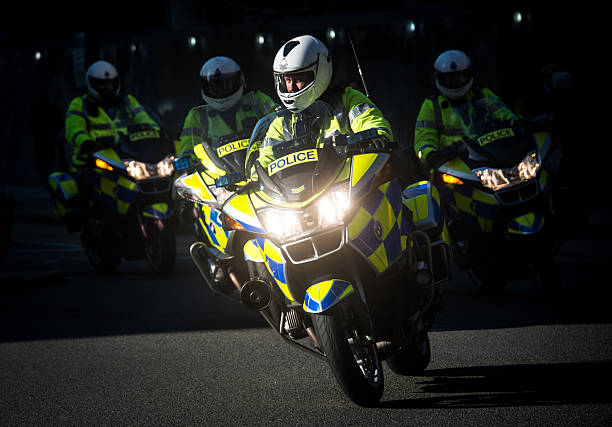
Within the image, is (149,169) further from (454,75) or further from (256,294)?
(256,294)

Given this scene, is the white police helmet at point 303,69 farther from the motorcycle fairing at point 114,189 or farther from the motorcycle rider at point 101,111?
the motorcycle rider at point 101,111

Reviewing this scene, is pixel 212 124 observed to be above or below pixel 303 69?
below

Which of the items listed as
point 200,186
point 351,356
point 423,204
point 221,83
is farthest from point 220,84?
point 351,356

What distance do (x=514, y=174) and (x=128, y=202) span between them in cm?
395

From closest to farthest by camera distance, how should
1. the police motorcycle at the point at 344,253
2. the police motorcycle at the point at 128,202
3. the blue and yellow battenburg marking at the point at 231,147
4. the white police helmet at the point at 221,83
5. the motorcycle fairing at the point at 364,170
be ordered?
1. the police motorcycle at the point at 344,253
2. the motorcycle fairing at the point at 364,170
3. the blue and yellow battenburg marking at the point at 231,147
4. the white police helmet at the point at 221,83
5. the police motorcycle at the point at 128,202

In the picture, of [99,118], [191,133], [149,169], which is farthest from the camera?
[99,118]

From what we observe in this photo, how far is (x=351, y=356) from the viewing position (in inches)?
192

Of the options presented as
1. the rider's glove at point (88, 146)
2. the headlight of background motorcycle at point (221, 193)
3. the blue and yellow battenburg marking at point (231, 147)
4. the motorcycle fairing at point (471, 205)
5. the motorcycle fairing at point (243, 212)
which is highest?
the motorcycle fairing at point (243, 212)

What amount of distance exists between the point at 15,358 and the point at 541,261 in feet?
13.0

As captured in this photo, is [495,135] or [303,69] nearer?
[303,69]

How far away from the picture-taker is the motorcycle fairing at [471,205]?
8.16 meters

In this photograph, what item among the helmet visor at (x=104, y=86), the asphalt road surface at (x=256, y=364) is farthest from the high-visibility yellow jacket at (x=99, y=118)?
the asphalt road surface at (x=256, y=364)

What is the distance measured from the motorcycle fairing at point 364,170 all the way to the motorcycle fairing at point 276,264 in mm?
469

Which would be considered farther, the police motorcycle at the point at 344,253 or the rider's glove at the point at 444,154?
the rider's glove at the point at 444,154
